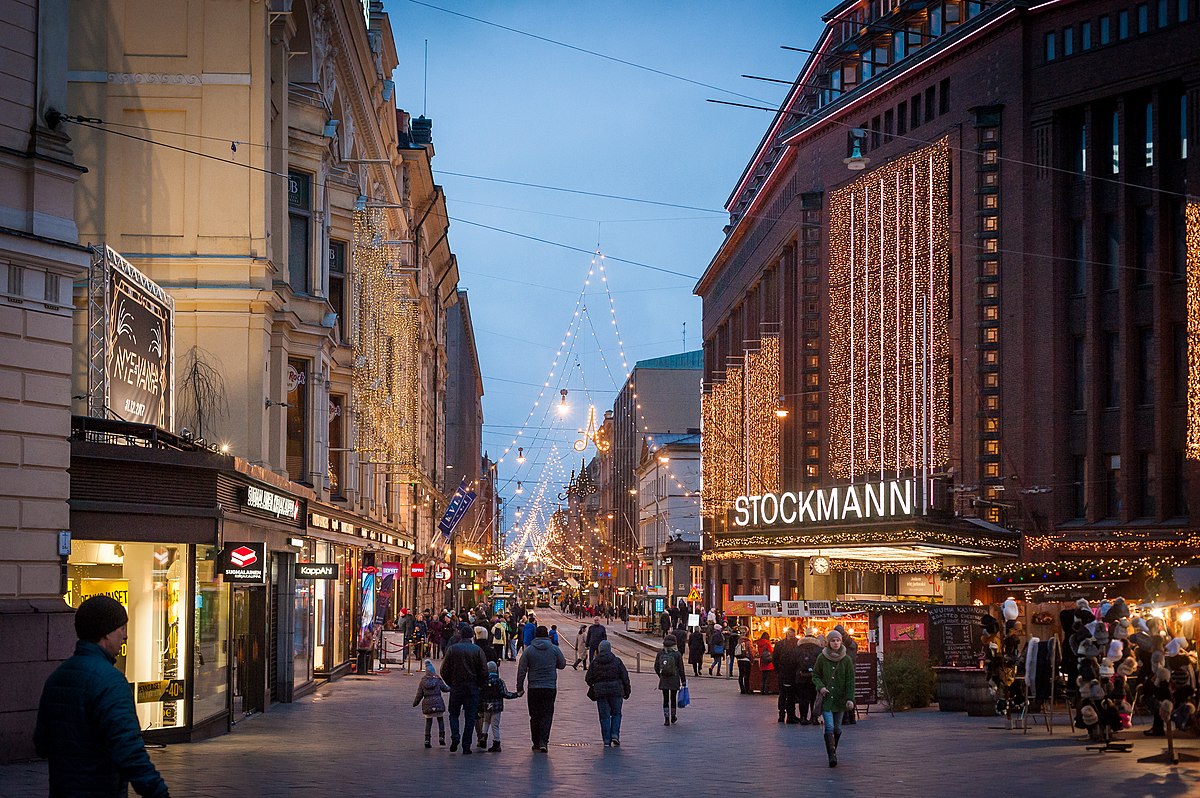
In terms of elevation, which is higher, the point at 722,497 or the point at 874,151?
the point at 874,151

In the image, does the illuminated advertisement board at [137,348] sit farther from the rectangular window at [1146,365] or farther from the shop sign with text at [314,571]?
the rectangular window at [1146,365]

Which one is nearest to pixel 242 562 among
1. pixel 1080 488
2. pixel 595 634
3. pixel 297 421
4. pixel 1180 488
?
pixel 297 421

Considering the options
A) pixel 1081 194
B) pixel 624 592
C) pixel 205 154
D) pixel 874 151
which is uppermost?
pixel 874 151

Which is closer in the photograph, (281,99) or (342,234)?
(281,99)

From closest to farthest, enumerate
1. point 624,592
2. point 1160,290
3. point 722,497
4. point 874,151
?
point 1160,290 → point 874,151 → point 722,497 → point 624,592

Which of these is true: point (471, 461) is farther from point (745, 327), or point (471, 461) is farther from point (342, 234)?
point (342, 234)

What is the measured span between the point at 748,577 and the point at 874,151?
29.7 metres

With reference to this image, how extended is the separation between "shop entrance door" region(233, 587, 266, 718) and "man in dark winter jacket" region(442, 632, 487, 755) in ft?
15.7

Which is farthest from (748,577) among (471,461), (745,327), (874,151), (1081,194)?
(471,461)

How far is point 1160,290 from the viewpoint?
44688 mm

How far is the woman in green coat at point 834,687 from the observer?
64.8ft

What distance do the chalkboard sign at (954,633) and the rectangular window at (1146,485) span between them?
1510 cm

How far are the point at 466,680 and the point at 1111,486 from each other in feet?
97.4

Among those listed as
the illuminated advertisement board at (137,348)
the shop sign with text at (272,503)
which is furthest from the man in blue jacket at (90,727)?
the shop sign with text at (272,503)
